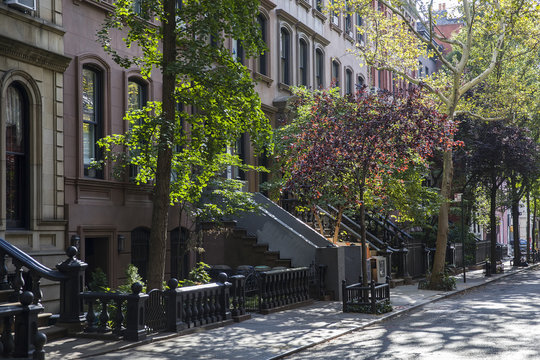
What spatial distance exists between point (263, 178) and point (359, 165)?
10072 millimetres

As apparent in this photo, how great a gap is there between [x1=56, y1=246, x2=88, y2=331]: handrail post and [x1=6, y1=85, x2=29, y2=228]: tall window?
2613 millimetres

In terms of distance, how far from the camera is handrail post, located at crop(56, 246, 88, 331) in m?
12.3

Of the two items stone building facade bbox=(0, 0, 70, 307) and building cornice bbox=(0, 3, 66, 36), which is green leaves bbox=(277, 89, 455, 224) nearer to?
stone building facade bbox=(0, 0, 70, 307)

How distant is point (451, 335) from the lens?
13.3 m

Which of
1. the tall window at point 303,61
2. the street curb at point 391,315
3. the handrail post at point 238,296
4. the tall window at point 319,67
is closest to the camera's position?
the street curb at point 391,315

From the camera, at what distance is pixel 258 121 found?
14.0m

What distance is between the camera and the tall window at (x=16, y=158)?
47.0 feet

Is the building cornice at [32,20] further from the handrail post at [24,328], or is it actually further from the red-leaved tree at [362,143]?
the handrail post at [24,328]

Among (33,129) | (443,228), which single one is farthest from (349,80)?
(33,129)

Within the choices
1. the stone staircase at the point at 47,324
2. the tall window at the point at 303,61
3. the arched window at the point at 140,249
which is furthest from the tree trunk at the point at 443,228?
the stone staircase at the point at 47,324

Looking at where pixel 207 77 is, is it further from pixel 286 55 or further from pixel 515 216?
pixel 515 216

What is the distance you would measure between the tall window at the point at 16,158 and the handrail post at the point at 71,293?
2.61m

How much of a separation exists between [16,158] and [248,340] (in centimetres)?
609

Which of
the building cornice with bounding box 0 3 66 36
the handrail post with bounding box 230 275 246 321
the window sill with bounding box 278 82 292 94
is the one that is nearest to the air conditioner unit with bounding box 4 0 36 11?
the building cornice with bounding box 0 3 66 36
